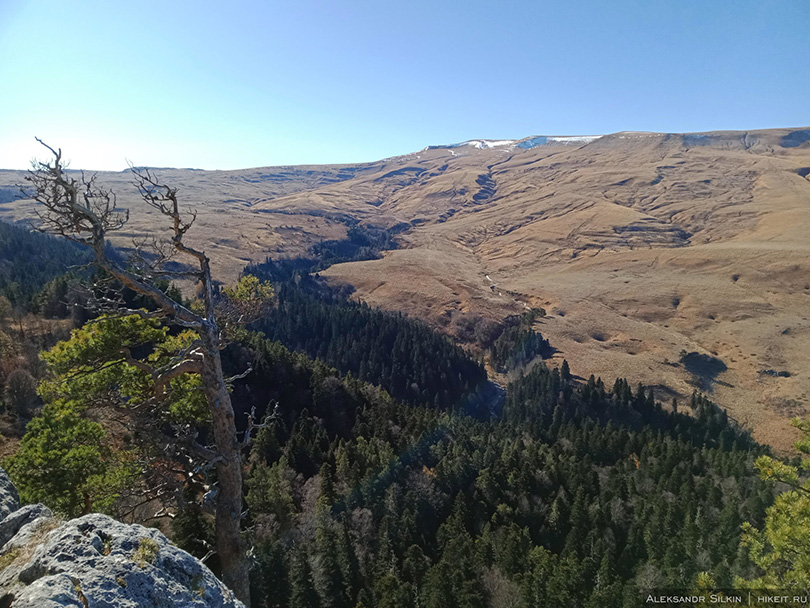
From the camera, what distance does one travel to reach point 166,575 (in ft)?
22.4

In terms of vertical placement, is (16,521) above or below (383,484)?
above

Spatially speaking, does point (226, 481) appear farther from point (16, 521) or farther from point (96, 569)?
point (96, 569)

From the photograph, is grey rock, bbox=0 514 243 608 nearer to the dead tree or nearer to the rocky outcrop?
the rocky outcrop

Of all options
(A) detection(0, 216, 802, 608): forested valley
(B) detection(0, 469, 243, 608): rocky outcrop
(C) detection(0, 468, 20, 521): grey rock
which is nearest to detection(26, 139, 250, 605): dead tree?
(A) detection(0, 216, 802, 608): forested valley

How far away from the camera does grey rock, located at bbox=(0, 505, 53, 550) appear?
7.70 meters

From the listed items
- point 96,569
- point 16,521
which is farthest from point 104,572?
point 16,521

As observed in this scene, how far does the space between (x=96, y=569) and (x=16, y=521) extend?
10.6 ft

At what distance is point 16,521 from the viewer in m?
7.88

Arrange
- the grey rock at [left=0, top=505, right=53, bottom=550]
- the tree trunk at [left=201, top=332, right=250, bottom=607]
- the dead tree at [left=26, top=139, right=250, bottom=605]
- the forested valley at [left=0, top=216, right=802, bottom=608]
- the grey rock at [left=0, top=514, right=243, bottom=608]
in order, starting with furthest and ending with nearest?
the forested valley at [left=0, top=216, right=802, bottom=608]
the tree trunk at [left=201, top=332, right=250, bottom=607]
the dead tree at [left=26, top=139, right=250, bottom=605]
the grey rock at [left=0, top=505, right=53, bottom=550]
the grey rock at [left=0, top=514, right=243, bottom=608]

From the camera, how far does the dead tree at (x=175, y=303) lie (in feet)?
28.5

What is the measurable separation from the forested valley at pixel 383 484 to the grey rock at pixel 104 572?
3.41 metres

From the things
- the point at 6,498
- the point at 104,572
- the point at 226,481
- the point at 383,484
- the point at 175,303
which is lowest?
the point at 383,484

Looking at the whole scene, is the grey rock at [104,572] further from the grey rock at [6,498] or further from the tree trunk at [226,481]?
the tree trunk at [226,481]

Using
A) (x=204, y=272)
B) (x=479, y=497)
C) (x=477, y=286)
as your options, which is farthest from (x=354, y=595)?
(x=477, y=286)
